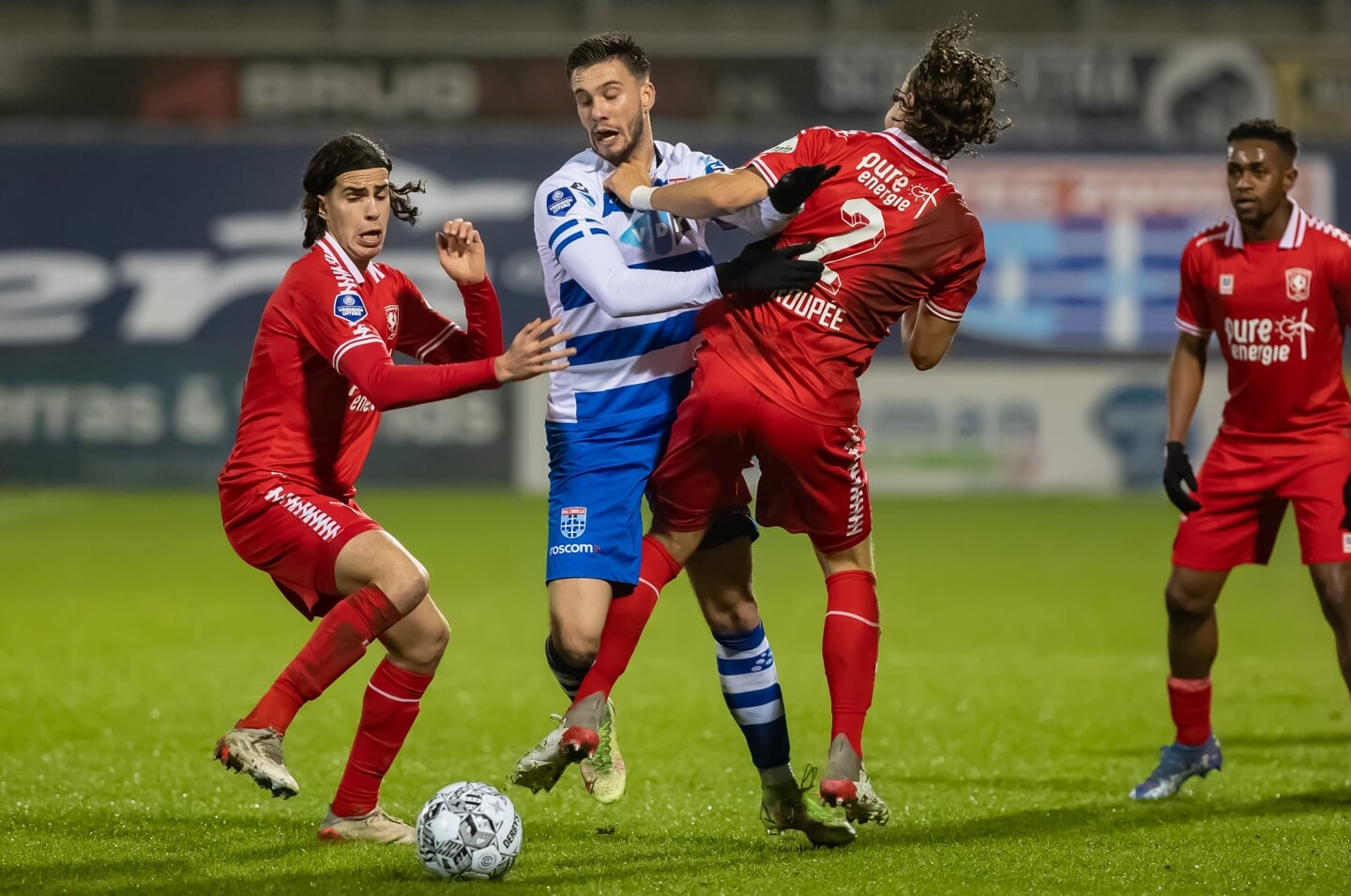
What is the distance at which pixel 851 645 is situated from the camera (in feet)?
15.9

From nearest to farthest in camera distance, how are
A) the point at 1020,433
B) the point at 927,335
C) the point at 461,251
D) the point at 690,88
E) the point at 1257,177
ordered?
the point at 927,335 < the point at 461,251 < the point at 1257,177 < the point at 1020,433 < the point at 690,88

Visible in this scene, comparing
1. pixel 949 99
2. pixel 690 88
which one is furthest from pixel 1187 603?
pixel 690 88

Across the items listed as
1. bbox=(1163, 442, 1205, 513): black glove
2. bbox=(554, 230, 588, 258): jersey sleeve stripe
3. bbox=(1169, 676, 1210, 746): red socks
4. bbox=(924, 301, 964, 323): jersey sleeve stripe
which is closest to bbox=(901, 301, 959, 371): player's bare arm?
bbox=(924, 301, 964, 323): jersey sleeve stripe

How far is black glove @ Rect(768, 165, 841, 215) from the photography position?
455cm

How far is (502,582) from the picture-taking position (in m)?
11.7

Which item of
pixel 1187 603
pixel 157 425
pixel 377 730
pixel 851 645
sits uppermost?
pixel 851 645

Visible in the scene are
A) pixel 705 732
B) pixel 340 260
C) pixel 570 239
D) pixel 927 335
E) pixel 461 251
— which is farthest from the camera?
pixel 705 732

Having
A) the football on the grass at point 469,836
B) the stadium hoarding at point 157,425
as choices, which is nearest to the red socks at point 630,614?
the football on the grass at point 469,836

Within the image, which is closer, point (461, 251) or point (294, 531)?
point (294, 531)

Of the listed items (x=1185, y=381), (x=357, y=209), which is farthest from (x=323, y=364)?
(x=1185, y=381)

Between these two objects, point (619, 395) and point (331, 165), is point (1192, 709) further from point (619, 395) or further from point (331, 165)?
point (331, 165)

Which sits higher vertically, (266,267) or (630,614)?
(266,267)

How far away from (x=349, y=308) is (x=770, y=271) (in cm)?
124

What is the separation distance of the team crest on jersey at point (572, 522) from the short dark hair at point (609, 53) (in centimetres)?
126
